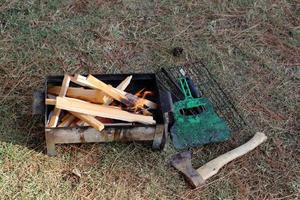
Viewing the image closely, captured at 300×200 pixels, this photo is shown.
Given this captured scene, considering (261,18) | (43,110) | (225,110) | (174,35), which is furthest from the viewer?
(261,18)

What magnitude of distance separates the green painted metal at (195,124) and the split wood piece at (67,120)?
2.51 feet

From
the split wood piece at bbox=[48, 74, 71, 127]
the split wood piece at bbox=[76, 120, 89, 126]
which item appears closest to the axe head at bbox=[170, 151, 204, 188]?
the split wood piece at bbox=[76, 120, 89, 126]

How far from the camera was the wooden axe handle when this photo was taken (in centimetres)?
282

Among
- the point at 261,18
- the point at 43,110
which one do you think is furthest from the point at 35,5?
the point at 261,18

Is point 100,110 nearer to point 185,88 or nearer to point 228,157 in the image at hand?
point 185,88

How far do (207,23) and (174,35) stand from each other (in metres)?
0.44

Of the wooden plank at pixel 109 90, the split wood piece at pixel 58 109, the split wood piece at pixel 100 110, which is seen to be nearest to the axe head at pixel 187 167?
the split wood piece at pixel 100 110

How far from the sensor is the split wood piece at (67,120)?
277 centimetres

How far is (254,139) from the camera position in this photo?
3.08 metres

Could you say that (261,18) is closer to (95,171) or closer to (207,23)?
(207,23)

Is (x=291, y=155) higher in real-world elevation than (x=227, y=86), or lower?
lower

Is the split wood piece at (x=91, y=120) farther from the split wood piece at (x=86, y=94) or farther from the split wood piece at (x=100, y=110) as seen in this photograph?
the split wood piece at (x=86, y=94)

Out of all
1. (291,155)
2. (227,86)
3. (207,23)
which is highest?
(207,23)

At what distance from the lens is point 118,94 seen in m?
2.85
